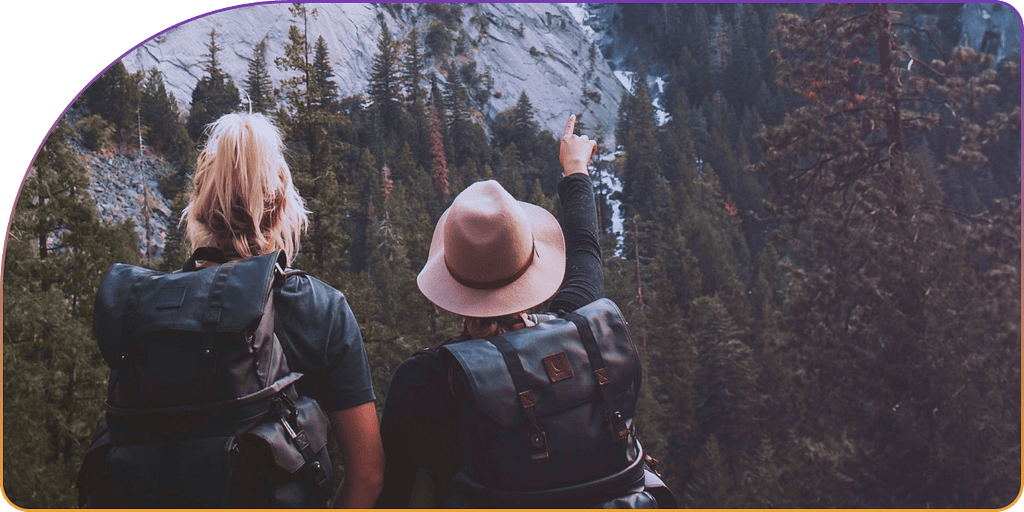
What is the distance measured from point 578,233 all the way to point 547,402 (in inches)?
25.7

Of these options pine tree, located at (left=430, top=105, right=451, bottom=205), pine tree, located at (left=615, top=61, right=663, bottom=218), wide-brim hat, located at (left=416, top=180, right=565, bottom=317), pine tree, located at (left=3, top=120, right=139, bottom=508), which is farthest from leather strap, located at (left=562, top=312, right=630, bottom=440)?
pine tree, located at (left=615, top=61, right=663, bottom=218)

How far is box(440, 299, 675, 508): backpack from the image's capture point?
5.44 feet

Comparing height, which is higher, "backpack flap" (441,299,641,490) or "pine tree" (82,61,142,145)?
"pine tree" (82,61,142,145)

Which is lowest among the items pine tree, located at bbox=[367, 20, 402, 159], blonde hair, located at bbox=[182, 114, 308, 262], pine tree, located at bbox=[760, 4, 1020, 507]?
pine tree, located at bbox=[760, 4, 1020, 507]

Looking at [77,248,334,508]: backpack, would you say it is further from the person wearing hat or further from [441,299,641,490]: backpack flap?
[441,299,641,490]: backpack flap

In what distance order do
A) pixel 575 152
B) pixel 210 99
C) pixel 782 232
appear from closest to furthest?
1. pixel 575 152
2. pixel 782 232
3. pixel 210 99

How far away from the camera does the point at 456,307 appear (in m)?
1.79

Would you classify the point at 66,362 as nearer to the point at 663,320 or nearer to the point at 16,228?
the point at 16,228

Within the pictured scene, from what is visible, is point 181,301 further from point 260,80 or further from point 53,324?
point 260,80

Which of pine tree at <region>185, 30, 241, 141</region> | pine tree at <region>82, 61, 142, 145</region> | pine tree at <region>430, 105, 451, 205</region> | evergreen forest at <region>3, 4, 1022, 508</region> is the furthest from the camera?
pine tree at <region>430, 105, 451, 205</region>

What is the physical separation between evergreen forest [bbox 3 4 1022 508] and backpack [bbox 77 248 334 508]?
592cm

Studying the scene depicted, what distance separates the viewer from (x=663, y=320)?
22.6 meters

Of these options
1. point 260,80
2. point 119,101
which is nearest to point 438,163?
point 260,80

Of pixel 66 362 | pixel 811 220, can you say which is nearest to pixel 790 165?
Result: pixel 811 220
